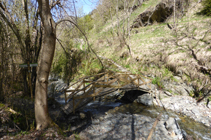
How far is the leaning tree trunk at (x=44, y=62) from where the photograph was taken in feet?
9.59

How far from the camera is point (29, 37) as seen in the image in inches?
241

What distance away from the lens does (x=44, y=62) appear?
121 inches

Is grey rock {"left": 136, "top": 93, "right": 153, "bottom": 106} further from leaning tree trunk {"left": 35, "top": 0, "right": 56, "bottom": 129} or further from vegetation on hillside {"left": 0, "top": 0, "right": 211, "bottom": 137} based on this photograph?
leaning tree trunk {"left": 35, "top": 0, "right": 56, "bottom": 129}

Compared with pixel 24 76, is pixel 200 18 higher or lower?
higher

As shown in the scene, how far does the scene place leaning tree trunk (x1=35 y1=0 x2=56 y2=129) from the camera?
115 inches

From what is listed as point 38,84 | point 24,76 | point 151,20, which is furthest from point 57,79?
point 151,20

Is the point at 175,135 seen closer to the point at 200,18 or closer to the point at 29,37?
the point at 29,37

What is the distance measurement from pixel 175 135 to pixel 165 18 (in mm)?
17645

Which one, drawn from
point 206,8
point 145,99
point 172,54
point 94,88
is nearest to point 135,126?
point 94,88

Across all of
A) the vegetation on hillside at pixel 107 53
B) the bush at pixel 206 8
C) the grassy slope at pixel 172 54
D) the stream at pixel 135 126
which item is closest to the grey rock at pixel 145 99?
the stream at pixel 135 126

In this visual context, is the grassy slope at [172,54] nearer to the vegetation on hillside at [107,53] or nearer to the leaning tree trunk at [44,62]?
the vegetation on hillside at [107,53]

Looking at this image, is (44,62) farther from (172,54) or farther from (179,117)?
(172,54)

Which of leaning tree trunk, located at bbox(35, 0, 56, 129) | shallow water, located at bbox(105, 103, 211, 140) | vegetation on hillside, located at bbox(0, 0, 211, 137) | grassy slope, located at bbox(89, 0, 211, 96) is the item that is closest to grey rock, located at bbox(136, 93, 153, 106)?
shallow water, located at bbox(105, 103, 211, 140)

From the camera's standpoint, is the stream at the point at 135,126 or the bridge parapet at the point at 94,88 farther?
the bridge parapet at the point at 94,88
